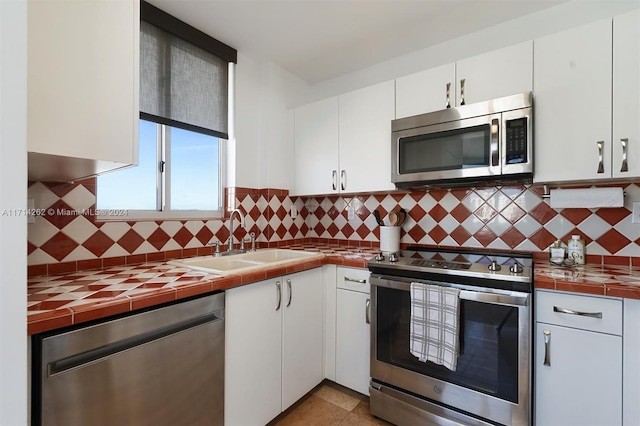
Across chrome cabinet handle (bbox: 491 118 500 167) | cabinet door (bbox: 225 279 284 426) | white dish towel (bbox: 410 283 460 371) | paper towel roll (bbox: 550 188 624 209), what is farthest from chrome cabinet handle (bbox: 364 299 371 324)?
paper towel roll (bbox: 550 188 624 209)

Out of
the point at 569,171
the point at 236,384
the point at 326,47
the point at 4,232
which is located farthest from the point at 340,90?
the point at 4,232

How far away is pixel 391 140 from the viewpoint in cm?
195

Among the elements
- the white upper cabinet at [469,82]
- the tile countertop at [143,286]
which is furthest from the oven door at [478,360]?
the white upper cabinet at [469,82]

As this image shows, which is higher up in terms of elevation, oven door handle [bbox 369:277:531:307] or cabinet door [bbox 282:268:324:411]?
oven door handle [bbox 369:277:531:307]

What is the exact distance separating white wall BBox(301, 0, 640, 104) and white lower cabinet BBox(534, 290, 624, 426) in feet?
5.26

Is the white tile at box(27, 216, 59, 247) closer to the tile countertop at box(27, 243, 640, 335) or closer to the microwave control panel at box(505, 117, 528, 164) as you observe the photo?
the tile countertop at box(27, 243, 640, 335)

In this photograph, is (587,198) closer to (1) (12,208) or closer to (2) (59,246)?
(1) (12,208)

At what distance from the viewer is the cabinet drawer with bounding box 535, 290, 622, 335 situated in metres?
1.19

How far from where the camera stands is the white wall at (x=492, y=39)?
1.68 meters

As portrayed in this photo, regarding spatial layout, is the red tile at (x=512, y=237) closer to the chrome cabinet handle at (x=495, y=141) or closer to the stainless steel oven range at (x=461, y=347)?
the stainless steel oven range at (x=461, y=347)

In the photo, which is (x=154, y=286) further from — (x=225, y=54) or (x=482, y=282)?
(x=225, y=54)

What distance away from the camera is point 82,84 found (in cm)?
95

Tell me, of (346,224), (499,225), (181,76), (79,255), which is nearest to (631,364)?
(499,225)

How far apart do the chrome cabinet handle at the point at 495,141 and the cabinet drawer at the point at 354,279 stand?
0.95 meters
